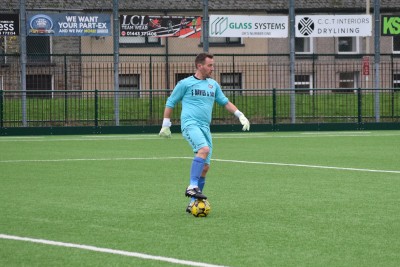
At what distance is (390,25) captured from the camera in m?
33.0

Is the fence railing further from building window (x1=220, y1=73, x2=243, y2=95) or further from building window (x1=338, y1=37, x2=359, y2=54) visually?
building window (x1=338, y1=37, x2=359, y2=54)

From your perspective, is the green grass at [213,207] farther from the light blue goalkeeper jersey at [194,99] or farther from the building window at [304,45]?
the building window at [304,45]

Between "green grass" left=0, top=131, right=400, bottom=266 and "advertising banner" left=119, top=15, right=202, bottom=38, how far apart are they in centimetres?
965

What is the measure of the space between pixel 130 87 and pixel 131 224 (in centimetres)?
2597

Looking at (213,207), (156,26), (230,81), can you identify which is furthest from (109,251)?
(230,81)

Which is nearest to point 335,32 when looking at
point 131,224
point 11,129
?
point 11,129

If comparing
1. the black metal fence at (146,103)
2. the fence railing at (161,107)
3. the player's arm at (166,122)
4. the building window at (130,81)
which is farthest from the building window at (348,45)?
the player's arm at (166,122)

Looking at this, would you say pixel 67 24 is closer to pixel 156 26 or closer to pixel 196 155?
pixel 156 26

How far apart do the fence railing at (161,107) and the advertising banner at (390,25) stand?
7.90 ft

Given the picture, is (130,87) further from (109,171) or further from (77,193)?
(77,193)

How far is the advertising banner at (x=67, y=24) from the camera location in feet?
100

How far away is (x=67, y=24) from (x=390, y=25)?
1040cm

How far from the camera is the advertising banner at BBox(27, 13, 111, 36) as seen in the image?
3048cm

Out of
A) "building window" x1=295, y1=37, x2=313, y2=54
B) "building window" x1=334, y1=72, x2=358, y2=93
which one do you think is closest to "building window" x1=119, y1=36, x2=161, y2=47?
"building window" x1=295, y1=37, x2=313, y2=54
